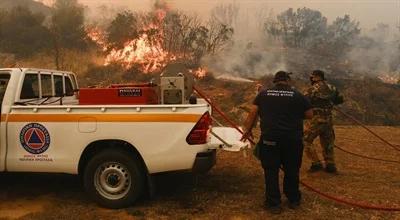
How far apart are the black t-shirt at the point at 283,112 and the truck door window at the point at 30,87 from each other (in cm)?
321

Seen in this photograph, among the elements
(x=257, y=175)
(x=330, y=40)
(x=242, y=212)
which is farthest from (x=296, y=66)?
(x=242, y=212)

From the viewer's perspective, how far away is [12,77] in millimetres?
6035

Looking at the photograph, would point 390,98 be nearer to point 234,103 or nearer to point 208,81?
point 234,103

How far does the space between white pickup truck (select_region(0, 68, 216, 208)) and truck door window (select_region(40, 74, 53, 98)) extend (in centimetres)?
50

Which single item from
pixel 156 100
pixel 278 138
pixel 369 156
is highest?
pixel 156 100

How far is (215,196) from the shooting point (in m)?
6.21

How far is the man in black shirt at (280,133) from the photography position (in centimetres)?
555

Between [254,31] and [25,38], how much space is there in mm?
20024

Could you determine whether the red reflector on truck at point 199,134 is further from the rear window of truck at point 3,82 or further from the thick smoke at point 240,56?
the thick smoke at point 240,56

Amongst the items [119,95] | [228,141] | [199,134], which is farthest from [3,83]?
[228,141]

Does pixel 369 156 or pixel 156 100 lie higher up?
pixel 156 100

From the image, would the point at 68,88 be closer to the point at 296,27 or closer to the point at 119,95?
the point at 119,95

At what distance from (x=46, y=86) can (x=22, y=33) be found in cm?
2651

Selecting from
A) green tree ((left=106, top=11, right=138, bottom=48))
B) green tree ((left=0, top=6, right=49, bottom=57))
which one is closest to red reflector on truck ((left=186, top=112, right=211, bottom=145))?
green tree ((left=106, top=11, right=138, bottom=48))
